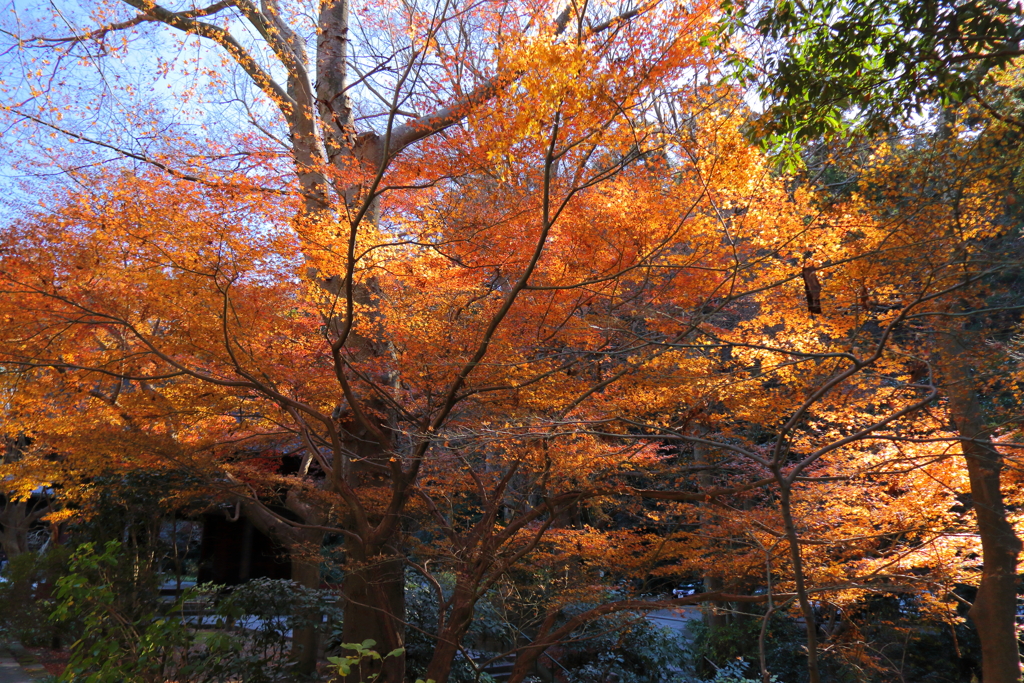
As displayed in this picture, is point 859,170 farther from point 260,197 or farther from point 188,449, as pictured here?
point 188,449

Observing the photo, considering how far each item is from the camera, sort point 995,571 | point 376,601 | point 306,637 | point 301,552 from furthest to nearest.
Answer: point 306,637, point 301,552, point 376,601, point 995,571

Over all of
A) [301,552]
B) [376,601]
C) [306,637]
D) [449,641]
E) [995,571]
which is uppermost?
[301,552]

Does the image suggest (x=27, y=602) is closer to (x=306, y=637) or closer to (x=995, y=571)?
(x=306, y=637)

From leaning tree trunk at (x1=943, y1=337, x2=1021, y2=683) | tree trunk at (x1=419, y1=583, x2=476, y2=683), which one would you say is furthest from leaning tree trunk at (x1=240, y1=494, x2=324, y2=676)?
leaning tree trunk at (x1=943, y1=337, x2=1021, y2=683)

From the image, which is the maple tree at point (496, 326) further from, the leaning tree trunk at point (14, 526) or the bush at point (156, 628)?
the leaning tree trunk at point (14, 526)

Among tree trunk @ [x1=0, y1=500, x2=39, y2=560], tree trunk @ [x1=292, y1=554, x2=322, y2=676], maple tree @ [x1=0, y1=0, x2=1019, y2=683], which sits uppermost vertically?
maple tree @ [x1=0, y1=0, x2=1019, y2=683]

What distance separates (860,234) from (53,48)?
9.85 m

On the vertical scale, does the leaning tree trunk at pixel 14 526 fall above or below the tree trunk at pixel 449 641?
above

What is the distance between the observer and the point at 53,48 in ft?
26.2

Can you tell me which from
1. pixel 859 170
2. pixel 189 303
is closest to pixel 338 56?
pixel 189 303

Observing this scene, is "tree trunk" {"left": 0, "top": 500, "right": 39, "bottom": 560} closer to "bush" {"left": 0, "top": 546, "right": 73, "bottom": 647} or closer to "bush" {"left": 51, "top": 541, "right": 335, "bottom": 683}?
"bush" {"left": 0, "top": 546, "right": 73, "bottom": 647}

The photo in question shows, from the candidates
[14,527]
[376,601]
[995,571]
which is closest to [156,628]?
[376,601]

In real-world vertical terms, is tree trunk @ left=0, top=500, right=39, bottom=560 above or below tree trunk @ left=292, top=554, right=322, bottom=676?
above

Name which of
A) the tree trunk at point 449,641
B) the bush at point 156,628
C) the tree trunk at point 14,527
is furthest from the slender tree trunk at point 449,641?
the tree trunk at point 14,527
